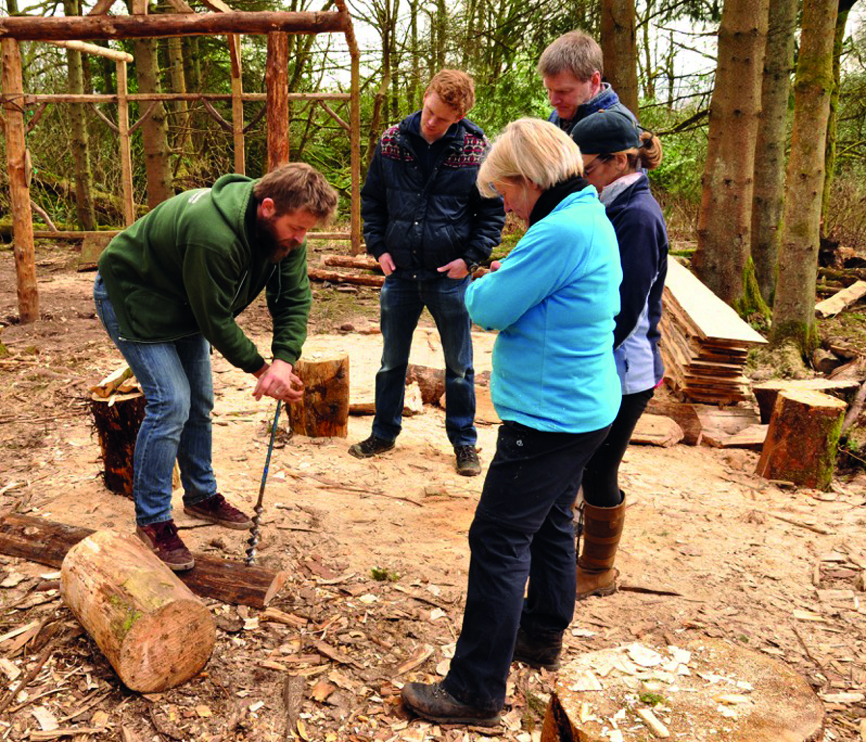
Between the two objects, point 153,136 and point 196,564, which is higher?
point 153,136

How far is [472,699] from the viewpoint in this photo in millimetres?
2504

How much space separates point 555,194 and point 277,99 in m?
5.76

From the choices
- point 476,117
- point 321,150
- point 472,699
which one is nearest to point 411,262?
point 472,699

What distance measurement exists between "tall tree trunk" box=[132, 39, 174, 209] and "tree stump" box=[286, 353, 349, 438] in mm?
8329

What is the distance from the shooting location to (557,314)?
2287 mm

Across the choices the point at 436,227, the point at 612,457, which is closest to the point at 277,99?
the point at 436,227

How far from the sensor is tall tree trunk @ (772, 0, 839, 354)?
273 inches

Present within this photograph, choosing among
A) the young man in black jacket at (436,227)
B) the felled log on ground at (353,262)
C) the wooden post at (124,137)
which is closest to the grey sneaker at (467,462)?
the young man in black jacket at (436,227)

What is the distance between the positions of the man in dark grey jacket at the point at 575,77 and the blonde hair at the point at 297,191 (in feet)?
3.81

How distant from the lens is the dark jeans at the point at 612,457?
3.01 meters

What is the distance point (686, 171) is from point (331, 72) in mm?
8494

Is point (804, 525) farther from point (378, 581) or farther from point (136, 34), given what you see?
point (136, 34)

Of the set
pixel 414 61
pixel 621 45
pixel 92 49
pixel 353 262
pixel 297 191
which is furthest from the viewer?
pixel 414 61

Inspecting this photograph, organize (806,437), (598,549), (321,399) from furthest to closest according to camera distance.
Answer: (321,399) → (806,437) → (598,549)
